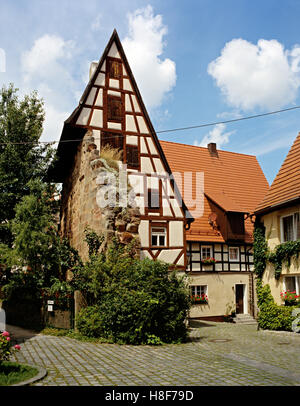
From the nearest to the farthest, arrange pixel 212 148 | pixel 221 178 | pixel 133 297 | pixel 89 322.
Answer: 1. pixel 133 297
2. pixel 89 322
3. pixel 221 178
4. pixel 212 148

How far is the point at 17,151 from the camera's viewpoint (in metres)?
17.1

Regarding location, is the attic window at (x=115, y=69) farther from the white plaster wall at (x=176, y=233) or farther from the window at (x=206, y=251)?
the window at (x=206, y=251)

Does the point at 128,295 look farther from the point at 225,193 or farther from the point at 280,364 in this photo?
the point at 225,193

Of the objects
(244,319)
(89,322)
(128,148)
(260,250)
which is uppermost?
(128,148)

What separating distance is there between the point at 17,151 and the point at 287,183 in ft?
36.8

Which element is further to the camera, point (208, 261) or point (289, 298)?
point (208, 261)

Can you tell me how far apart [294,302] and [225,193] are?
11.2 m

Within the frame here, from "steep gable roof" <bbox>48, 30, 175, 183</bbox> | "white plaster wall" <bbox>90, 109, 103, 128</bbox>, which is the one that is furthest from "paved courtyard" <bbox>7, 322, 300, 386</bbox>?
"white plaster wall" <bbox>90, 109, 103, 128</bbox>

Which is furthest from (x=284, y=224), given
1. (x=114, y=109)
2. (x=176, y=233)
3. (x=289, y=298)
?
(x=114, y=109)

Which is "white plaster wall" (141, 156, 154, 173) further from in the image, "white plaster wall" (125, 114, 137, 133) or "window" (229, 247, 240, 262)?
"window" (229, 247, 240, 262)

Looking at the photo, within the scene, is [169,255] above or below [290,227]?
below

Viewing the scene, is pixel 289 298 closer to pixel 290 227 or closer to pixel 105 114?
pixel 290 227

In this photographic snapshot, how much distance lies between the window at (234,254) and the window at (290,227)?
24.0 ft

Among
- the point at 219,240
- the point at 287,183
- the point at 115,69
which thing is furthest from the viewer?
the point at 219,240
